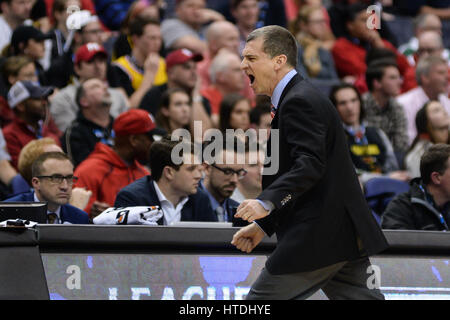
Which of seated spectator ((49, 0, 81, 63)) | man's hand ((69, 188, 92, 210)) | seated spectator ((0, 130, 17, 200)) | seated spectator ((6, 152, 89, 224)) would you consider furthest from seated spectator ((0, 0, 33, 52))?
seated spectator ((6, 152, 89, 224))

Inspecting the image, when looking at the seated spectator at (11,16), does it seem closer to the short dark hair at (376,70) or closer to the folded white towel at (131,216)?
the short dark hair at (376,70)

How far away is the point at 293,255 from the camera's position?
3906mm

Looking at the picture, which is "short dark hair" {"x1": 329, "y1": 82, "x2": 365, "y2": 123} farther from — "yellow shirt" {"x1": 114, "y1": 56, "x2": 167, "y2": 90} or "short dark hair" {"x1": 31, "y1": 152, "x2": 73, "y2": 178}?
"short dark hair" {"x1": 31, "y1": 152, "x2": 73, "y2": 178}

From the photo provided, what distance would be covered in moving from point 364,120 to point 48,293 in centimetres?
550

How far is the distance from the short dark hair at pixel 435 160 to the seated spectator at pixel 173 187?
4.83 ft

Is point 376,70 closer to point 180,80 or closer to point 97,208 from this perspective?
point 180,80

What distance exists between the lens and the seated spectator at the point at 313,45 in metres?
10.5

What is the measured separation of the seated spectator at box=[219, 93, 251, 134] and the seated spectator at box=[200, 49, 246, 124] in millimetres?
800

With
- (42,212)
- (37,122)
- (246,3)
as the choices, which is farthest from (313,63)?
(42,212)

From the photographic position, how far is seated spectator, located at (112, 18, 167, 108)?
933 centimetres

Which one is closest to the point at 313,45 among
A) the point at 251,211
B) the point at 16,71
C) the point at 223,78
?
the point at 223,78

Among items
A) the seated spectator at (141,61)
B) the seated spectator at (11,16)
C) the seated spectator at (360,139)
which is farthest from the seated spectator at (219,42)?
the seated spectator at (11,16)

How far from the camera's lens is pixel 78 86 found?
848 cm

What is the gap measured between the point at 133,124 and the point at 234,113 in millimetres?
1575
